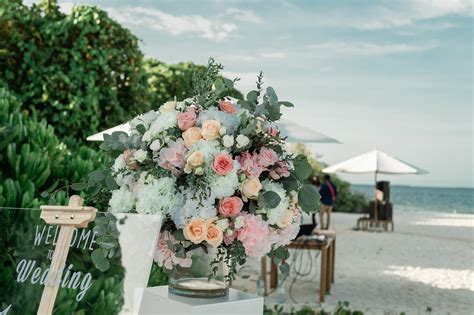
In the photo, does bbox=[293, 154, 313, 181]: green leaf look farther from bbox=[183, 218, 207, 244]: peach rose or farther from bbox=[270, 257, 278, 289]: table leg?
bbox=[270, 257, 278, 289]: table leg

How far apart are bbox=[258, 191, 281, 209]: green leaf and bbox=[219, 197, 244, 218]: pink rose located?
8cm

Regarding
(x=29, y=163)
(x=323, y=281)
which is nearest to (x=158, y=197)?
(x=29, y=163)

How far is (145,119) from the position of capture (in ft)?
7.83

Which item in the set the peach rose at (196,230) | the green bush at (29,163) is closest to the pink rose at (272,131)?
the peach rose at (196,230)

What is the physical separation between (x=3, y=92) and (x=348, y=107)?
132 feet

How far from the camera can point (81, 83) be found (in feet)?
24.8

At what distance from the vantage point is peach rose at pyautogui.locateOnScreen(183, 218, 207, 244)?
6.89 feet

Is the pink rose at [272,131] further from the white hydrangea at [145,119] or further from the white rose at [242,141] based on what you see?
the white hydrangea at [145,119]

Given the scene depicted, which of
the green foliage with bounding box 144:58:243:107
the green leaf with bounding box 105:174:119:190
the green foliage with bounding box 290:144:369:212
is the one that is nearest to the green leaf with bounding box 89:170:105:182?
the green leaf with bounding box 105:174:119:190

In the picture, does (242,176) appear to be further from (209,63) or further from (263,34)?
(263,34)

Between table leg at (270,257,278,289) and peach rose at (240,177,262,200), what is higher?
peach rose at (240,177,262,200)

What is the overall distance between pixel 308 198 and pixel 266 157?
0.24m

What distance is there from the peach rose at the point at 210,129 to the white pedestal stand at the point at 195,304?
0.56 metres

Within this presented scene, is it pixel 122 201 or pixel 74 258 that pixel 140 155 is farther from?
pixel 74 258
